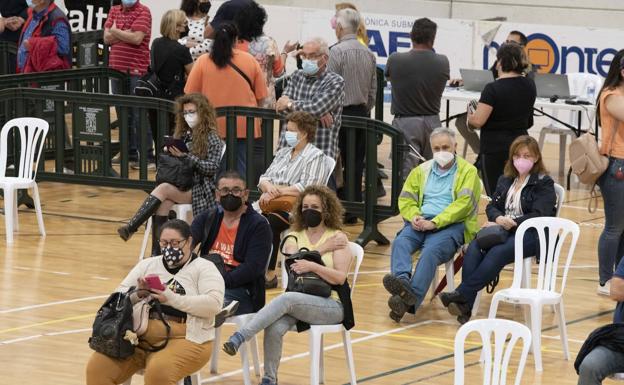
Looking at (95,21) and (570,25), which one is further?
(95,21)

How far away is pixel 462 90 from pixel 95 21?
612 cm

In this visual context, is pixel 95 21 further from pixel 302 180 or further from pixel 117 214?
pixel 302 180

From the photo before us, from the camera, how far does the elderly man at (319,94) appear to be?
39.3ft

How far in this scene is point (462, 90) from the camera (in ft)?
55.3

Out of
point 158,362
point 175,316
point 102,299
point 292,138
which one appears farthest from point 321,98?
point 158,362

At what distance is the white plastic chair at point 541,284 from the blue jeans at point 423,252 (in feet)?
1.84

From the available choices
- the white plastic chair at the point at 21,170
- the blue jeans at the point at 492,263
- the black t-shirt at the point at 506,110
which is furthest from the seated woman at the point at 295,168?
the white plastic chair at the point at 21,170

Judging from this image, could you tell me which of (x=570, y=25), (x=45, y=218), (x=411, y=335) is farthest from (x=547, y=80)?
(x=411, y=335)

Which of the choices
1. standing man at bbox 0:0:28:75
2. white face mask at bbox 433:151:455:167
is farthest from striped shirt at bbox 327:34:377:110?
standing man at bbox 0:0:28:75

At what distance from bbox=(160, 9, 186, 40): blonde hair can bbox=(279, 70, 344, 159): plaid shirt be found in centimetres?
273

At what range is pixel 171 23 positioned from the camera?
14.7 metres

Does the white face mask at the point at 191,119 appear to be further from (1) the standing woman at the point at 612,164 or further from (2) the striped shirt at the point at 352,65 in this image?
(1) the standing woman at the point at 612,164

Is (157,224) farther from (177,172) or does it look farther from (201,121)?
(201,121)

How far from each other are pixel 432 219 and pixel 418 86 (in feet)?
9.80
